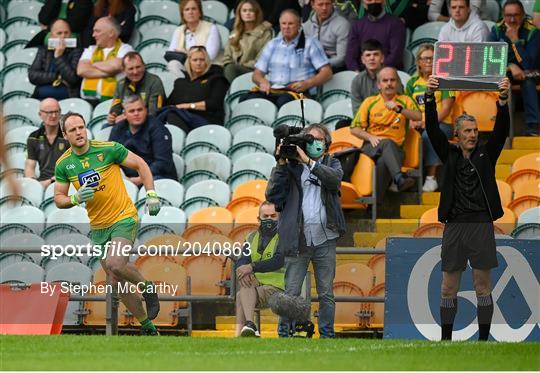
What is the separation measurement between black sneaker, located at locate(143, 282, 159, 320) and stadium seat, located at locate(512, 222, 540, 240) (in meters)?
3.68

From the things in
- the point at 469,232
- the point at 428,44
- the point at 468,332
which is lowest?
the point at 468,332

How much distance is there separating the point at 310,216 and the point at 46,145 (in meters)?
5.60

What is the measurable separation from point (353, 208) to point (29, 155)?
4.12 metres

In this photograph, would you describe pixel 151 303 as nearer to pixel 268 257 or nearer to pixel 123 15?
pixel 268 257

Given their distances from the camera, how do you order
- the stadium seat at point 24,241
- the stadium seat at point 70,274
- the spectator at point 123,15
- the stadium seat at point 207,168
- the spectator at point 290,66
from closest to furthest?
the stadium seat at point 70,274 → the stadium seat at point 24,241 → the stadium seat at point 207,168 → the spectator at point 290,66 → the spectator at point 123,15

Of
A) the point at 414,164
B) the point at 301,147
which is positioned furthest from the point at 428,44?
the point at 301,147

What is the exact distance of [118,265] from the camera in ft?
48.9

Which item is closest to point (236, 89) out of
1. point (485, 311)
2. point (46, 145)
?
point (46, 145)

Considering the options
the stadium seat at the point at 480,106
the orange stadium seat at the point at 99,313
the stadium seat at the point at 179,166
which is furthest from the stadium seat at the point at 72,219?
the stadium seat at the point at 480,106

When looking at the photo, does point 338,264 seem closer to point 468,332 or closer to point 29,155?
point 468,332

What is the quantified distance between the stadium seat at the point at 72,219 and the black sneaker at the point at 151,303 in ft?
9.26

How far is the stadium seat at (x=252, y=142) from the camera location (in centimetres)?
1897

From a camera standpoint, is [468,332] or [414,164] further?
[414,164]

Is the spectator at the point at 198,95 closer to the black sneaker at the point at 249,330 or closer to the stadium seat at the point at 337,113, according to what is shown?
the stadium seat at the point at 337,113
